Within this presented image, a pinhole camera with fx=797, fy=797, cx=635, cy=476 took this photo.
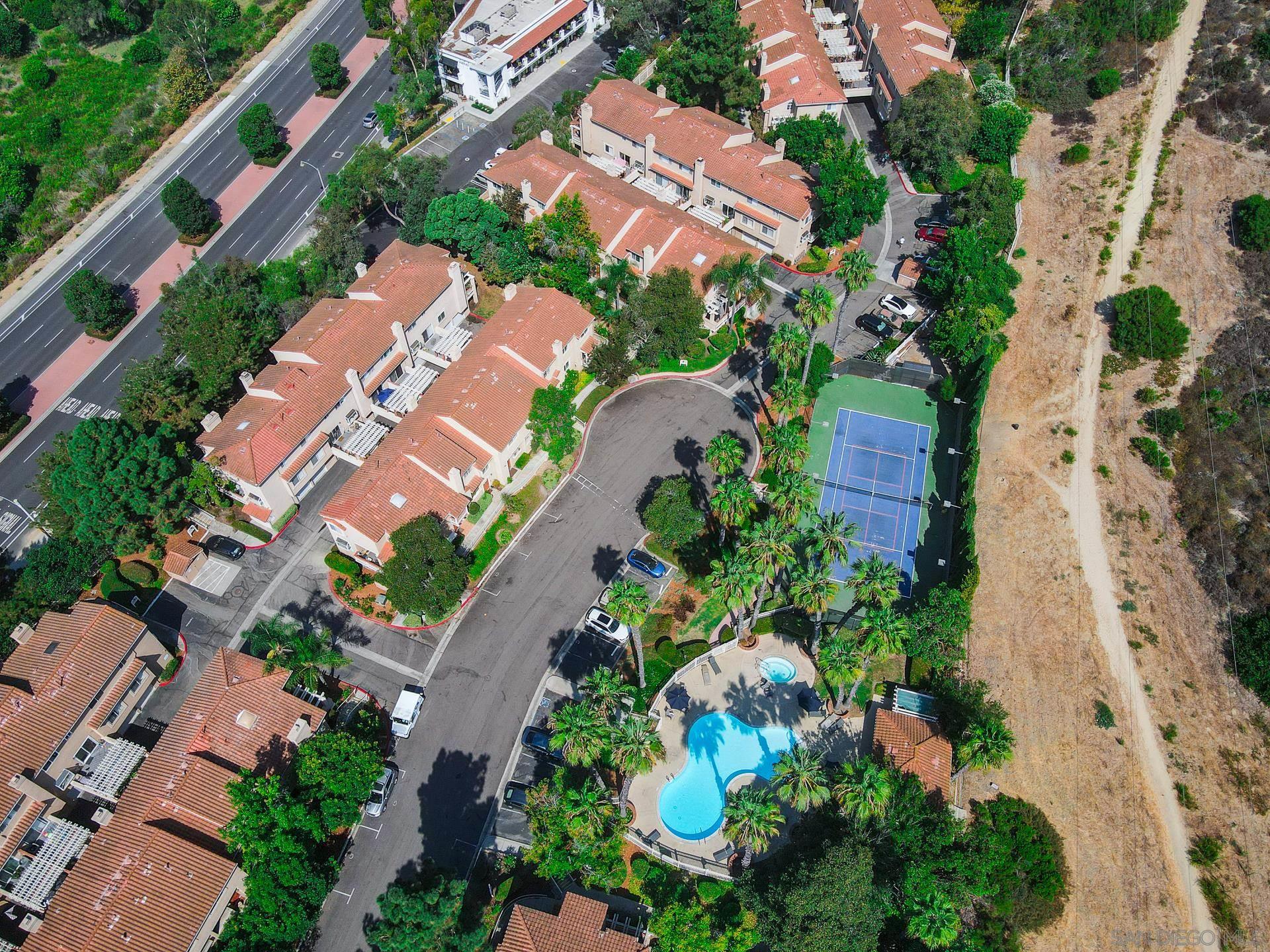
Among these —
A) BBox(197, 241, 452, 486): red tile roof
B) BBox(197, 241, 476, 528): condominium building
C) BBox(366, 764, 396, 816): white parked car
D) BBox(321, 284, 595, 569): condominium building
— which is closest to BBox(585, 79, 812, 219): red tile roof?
BBox(321, 284, 595, 569): condominium building

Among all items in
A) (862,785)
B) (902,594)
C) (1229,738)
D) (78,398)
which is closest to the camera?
(862,785)

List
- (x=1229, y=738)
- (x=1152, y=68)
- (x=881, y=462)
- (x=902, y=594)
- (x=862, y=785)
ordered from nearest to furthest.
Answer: (x=862, y=785)
(x=1229, y=738)
(x=902, y=594)
(x=881, y=462)
(x=1152, y=68)

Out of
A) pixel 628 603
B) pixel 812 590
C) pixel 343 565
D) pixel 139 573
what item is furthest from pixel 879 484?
pixel 139 573

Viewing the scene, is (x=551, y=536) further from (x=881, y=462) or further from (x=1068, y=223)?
(x=1068, y=223)

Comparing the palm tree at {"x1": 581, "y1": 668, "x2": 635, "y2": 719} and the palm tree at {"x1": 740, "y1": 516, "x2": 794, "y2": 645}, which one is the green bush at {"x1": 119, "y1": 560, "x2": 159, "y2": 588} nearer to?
the palm tree at {"x1": 581, "y1": 668, "x2": 635, "y2": 719}

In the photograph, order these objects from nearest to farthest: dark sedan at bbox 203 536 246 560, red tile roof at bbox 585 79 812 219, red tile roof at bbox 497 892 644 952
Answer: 1. red tile roof at bbox 497 892 644 952
2. dark sedan at bbox 203 536 246 560
3. red tile roof at bbox 585 79 812 219

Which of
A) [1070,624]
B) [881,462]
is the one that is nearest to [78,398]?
[881,462]

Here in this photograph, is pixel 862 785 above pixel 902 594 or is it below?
below
